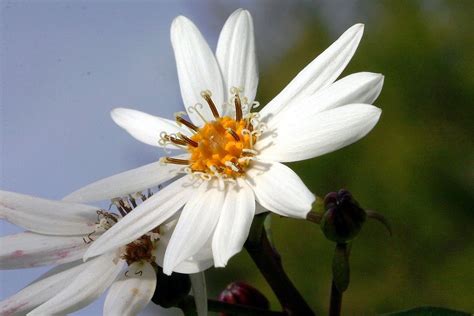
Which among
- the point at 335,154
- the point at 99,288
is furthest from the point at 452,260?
the point at 99,288

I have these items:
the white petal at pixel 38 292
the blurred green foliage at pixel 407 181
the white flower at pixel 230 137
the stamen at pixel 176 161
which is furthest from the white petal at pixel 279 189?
the blurred green foliage at pixel 407 181

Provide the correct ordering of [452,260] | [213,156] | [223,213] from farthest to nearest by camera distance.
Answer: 1. [452,260]
2. [213,156]
3. [223,213]

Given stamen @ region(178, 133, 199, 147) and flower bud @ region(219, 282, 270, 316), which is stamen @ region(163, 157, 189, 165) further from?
flower bud @ region(219, 282, 270, 316)

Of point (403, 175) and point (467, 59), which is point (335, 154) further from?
point (467, 59)

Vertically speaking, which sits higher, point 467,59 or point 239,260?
point 467,59

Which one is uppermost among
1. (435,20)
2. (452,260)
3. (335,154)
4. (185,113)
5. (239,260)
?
(185,113)

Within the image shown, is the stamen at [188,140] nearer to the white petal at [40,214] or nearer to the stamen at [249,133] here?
the stamen at [249,133]

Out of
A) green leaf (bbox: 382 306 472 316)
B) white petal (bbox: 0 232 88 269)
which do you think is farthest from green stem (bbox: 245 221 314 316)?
white petal (bbox: 0 232 88 269)
